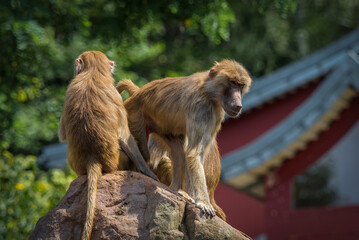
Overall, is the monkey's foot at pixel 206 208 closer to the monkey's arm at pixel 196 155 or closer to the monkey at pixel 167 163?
the monkey's arm at pixel 196 155

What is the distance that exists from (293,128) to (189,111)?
4584 millimetres

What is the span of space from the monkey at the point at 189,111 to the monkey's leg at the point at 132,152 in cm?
29

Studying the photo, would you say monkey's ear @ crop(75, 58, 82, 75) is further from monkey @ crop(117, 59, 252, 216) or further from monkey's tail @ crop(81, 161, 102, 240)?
monkey's tail @ crop(81, 161, 102, 240)

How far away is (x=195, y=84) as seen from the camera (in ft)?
20.6

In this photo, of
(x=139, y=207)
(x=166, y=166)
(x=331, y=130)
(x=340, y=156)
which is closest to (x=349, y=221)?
(x=331, y=130)

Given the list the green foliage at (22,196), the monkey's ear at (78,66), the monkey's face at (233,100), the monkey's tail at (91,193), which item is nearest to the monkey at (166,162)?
the monkey's face at (233,100)

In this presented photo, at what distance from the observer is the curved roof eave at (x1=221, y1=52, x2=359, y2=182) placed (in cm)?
1019

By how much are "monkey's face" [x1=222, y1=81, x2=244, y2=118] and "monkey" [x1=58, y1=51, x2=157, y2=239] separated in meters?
0.89

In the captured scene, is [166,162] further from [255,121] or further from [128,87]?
[255,121]

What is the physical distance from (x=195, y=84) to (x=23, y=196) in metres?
4.61

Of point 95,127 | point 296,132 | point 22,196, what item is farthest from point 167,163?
point 296,132

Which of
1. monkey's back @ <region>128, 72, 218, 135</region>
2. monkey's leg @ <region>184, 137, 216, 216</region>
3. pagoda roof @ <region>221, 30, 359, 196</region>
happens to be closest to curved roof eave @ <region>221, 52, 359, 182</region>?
pagoda roof @ <region>221, 30, 359, 196</region>

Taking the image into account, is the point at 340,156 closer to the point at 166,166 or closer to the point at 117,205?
the point at 166,166

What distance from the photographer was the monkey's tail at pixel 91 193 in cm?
527
